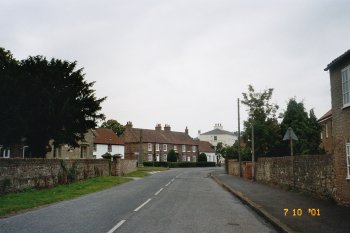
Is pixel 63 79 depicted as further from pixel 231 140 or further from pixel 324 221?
pixel 231 140

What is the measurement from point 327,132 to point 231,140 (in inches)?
3659

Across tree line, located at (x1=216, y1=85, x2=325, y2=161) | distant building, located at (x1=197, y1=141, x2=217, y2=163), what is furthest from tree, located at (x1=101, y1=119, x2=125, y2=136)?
tree line, located at (x1=216, y1=85, x2=325, y2=161)

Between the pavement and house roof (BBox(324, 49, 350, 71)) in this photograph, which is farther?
house roof (BBox(324, 49, 350, 71))

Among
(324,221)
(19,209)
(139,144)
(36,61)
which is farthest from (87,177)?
(139,144)

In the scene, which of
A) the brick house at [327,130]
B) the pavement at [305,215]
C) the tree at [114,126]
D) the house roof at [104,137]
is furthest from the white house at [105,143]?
the pavement at [305,215]

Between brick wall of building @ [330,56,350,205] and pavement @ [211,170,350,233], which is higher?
brick wall of building @ [330,56,350,205]

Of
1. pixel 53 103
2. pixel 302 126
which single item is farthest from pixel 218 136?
pixel 53 103

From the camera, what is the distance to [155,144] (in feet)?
302

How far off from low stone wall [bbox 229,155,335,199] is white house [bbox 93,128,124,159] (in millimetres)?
45920

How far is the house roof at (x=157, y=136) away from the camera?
295 ft

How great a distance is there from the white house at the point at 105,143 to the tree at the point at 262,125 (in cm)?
3125

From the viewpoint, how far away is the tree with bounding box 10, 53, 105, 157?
2969 cm

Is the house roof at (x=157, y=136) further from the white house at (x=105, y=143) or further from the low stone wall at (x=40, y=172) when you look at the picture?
the low stone wall at (x=40, y=172)
